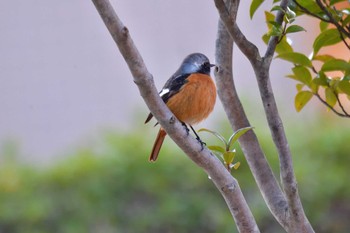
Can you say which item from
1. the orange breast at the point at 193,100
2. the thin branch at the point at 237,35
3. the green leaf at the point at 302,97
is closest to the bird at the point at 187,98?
the orange breast at the point at 193,100

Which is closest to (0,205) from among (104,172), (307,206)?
(104,172)

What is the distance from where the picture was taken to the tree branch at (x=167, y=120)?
147 cm

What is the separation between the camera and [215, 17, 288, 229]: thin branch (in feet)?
6.61

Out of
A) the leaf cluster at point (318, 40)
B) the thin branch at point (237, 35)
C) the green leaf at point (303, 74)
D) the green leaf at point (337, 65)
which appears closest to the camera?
the thin branch at point (237, 35)

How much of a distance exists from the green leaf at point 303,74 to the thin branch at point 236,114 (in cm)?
19

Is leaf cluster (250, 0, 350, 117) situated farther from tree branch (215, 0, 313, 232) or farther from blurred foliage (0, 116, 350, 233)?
blurred foliage (0, 116, 350, 233)

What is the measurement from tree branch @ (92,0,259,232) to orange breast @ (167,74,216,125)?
1.59m

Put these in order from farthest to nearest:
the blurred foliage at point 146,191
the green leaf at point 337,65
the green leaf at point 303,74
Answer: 1. the blurred foliage at point 146,191
2. the green leaf at point 303,74
3. the green leaf at point 337,65

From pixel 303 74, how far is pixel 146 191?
2.37 metres

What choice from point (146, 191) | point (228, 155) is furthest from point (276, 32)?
point (146, 191)

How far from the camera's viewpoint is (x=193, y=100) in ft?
11.1

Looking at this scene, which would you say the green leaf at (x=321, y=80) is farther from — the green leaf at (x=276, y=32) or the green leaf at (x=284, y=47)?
the green leaf at (x=276, y=32)

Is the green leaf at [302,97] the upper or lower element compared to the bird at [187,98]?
upper

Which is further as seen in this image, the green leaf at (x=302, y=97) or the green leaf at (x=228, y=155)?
the green leaf at (x=302, y=97)
